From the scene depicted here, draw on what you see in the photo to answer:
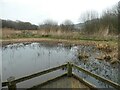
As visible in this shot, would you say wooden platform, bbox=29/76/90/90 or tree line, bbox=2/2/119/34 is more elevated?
tree line, bbox=2/2/119/34

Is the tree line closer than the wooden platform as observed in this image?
No

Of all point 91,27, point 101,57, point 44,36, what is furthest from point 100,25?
point 101,57

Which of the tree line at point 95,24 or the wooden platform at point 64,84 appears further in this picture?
the tree line at point 95,24

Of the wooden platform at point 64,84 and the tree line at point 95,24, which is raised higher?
the tree line at point 95,24

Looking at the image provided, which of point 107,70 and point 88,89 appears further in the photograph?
point 107,70

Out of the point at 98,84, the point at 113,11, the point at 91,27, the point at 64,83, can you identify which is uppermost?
the point at 113,11

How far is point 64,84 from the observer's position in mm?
4863

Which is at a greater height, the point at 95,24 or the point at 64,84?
the point at 95,24

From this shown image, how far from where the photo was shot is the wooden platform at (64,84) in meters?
4.74

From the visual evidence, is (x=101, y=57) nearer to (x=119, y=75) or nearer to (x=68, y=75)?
(x=119, y=75)

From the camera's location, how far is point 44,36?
23594 mm

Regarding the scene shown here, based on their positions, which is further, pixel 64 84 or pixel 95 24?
pixel 95 24

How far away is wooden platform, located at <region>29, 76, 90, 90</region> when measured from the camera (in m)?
4.74

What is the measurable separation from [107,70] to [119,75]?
3.08ft
